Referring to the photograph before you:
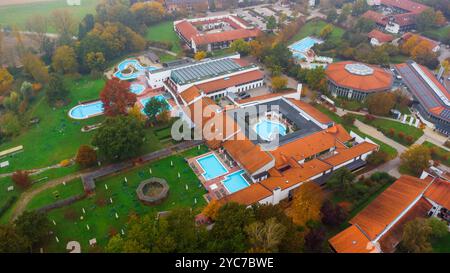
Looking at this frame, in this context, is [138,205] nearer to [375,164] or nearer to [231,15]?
[375,164]

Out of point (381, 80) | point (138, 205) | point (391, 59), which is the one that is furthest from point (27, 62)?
point (391, 59)

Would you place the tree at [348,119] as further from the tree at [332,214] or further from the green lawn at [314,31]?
the green lawn at [314,31]

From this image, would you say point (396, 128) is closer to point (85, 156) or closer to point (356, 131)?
point (356, 131)

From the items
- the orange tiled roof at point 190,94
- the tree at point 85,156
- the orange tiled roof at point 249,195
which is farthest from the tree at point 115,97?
the orange tiled roof at point 249,195

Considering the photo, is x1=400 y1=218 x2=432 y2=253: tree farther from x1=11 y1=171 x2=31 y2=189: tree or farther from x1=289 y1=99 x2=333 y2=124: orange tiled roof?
x1=11 y1=171 x2=31 y2=189: tree

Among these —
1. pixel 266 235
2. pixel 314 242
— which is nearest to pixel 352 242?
pixel 314 242
